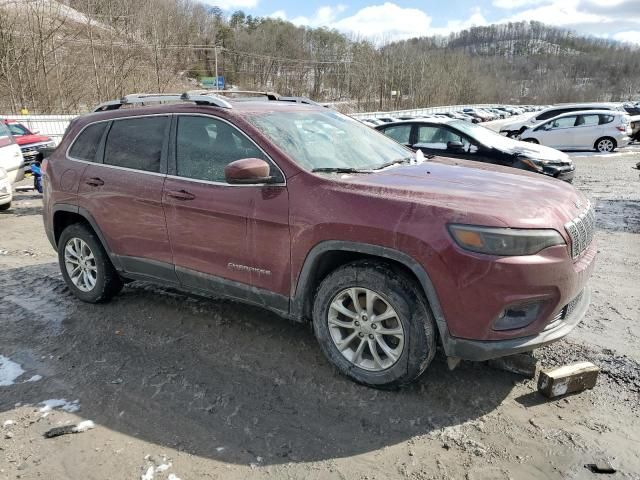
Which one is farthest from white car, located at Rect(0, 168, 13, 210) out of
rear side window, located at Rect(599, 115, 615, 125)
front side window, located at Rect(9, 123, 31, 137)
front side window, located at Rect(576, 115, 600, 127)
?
rear side window, located at Rect(599, 115, 615, 125)

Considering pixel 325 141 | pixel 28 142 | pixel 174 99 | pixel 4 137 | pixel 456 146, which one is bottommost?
pixel 28 142

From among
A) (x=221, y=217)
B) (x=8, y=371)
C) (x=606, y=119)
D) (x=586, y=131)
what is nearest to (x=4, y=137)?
(x=8, y=371)

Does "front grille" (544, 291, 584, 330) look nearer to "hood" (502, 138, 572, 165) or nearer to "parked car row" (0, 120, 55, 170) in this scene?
"hood" (502, 138, 572, 165)

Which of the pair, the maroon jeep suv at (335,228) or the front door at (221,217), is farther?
the front door at (221,217)

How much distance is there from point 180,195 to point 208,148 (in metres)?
0.41

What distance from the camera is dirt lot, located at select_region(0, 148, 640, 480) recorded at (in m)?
2.56

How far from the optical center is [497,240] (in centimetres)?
265

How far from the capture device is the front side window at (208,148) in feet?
11.6

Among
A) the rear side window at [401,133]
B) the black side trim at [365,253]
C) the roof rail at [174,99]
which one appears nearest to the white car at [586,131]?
the rear side window at [401,133]

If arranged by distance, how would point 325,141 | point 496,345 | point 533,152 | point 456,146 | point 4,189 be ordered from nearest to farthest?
point 496,345 → point 325,141 → point 4,189 → point 456,146 → point 533,152

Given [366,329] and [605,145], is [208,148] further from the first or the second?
[605,145]

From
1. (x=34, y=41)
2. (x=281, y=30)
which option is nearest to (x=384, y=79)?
(x=281, y=30)

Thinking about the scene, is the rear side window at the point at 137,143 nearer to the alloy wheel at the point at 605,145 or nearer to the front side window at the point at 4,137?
the front side window at the point at 4,137

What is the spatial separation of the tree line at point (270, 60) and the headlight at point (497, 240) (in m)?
35.6
